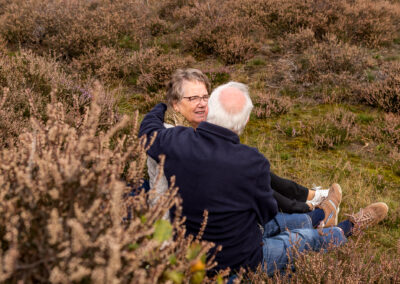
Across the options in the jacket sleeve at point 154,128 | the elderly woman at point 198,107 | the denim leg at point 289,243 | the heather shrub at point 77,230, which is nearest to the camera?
the heather shrub at point 77,230

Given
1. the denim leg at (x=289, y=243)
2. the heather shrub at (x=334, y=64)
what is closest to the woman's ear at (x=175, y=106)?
the denim leg at (x=289, y=243)

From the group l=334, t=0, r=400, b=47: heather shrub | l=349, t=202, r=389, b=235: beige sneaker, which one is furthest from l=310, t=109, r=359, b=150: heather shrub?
l=334, t=0, r=400, b=47: heather shrub

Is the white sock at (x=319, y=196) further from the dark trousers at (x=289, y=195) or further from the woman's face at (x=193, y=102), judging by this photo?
the woman's face at (x=193, y=102)

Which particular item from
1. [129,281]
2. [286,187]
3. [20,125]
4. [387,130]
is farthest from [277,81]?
[129,281]

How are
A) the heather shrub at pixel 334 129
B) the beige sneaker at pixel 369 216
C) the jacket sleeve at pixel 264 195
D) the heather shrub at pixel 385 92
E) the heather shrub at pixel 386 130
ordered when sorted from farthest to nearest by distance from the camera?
the heather shrub at pixel 385 92
the heather shrub at pixel 334 129
the heather shrub at pixel 386 130
the beige sneaker at pixel 369 216
the jacket sleeve at pixel 264 195

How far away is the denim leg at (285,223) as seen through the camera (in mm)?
3000

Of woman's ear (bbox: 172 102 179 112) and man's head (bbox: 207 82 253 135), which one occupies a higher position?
man's head (bbox: 207 82 253 135)

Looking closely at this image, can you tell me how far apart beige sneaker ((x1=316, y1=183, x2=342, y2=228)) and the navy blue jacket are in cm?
130

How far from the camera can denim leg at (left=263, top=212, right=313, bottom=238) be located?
3.00 m

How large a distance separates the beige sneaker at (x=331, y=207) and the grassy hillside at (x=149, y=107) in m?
Result: 0.26

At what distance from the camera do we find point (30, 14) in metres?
8.25

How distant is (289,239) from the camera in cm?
272

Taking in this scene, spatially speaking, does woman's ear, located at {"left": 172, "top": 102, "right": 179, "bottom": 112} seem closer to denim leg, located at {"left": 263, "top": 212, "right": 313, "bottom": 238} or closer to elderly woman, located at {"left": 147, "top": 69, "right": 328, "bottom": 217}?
elderly woman, located at {"left": 147, "top": 69, "right": 328, "bottom": 217}

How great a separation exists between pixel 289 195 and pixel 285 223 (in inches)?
22.7
